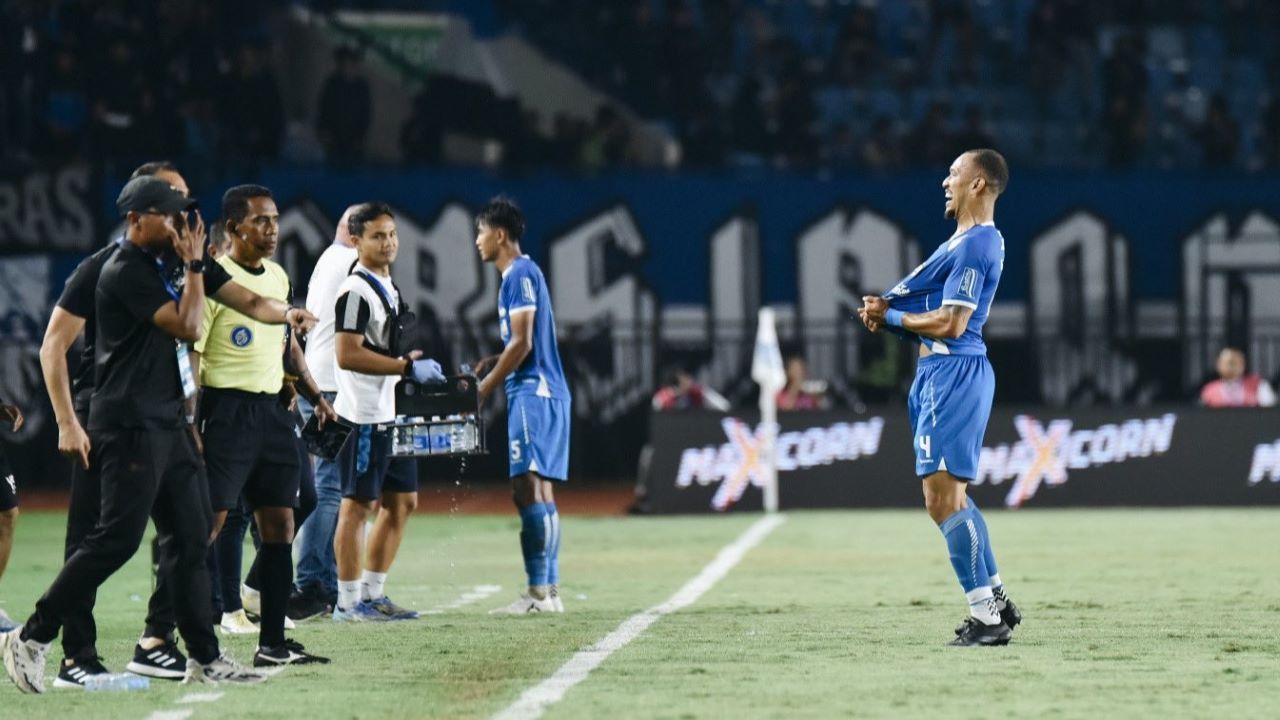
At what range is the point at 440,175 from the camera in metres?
26.6

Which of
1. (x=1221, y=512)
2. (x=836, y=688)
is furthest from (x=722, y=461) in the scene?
(x=836, y=688)

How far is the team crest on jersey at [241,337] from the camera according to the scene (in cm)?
891

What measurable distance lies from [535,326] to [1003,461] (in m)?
11.0

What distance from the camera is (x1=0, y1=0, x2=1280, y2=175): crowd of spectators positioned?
85.6ft

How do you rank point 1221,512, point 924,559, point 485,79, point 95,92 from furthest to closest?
point 485,79
point 95,92
point 1221,512
point 924,559

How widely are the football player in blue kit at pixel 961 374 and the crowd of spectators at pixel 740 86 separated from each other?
58.6 feet

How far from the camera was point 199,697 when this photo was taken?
7555mm

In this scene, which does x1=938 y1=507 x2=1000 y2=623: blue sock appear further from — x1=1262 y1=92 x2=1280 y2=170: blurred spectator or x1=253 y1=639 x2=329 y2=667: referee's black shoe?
x1=1262 y1=92 x2=1280 y2=170: blurred spectator

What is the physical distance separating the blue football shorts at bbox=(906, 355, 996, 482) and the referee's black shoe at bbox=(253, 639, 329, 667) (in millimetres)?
2868

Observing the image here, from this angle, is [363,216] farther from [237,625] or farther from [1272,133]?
[1272,133]

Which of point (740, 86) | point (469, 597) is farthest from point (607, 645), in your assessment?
point (740, 86)

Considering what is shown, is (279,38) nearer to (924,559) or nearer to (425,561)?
(425,561)

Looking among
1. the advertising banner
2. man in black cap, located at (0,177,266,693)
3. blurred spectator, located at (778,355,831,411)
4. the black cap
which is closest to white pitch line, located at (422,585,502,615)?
man in black cap, located at (0,177,266,693)

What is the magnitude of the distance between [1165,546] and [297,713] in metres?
10.1
